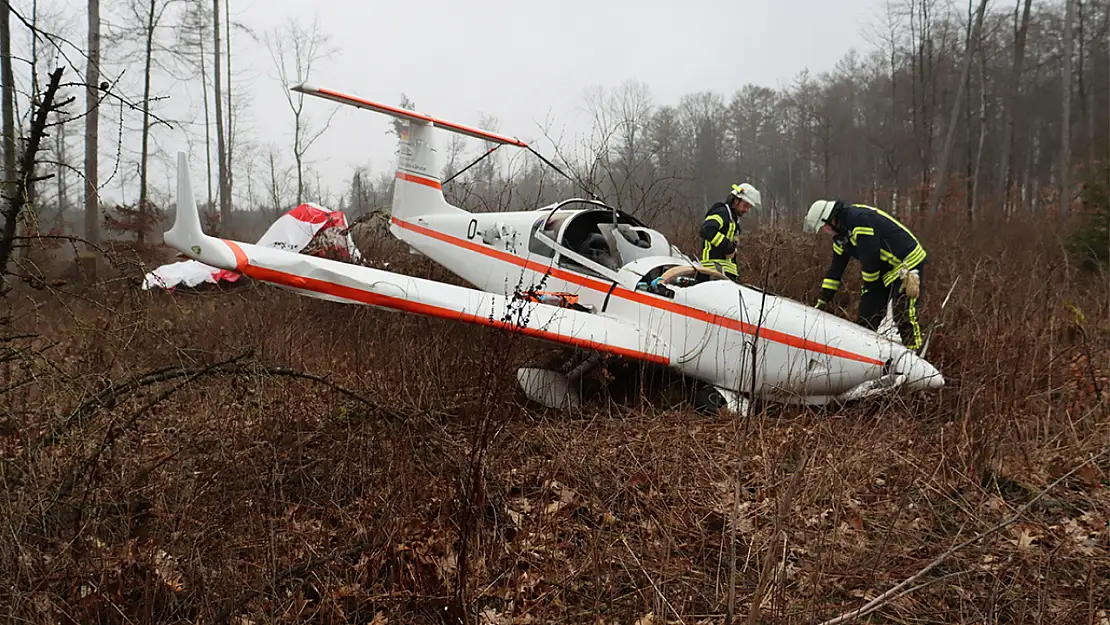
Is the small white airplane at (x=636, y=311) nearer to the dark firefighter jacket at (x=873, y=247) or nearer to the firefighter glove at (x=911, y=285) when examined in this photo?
the firefighter glove at (x=911, y=285)

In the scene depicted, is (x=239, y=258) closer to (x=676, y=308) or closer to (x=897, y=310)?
(x=676, y=308)

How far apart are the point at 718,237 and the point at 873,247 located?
5.20 feet

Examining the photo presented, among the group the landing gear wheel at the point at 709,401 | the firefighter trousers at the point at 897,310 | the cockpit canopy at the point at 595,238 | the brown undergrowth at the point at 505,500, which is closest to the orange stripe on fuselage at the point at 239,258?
the brown undergrowth at the point at 505,500

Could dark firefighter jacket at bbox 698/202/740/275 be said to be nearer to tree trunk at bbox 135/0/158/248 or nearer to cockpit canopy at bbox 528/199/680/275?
cockpit canopy at bbox 528/199/680/275

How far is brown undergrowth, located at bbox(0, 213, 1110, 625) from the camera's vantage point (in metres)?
2.26

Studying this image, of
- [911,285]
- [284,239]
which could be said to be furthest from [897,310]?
[284,239]

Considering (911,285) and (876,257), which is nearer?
(911,285)

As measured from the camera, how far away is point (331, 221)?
9758mm

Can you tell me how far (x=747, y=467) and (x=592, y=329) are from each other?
5.70 ft

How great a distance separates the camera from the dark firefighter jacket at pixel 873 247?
234 inches

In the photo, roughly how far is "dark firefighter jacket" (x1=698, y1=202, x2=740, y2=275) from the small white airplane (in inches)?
27.3

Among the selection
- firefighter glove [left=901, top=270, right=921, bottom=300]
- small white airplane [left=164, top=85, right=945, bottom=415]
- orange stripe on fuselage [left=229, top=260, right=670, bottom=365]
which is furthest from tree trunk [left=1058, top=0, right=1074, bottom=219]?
orange stripe on fuselage [left=229, top=260, right=670, bottom=365]

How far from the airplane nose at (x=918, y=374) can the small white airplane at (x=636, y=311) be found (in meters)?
0.01

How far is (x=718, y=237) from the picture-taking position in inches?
268
